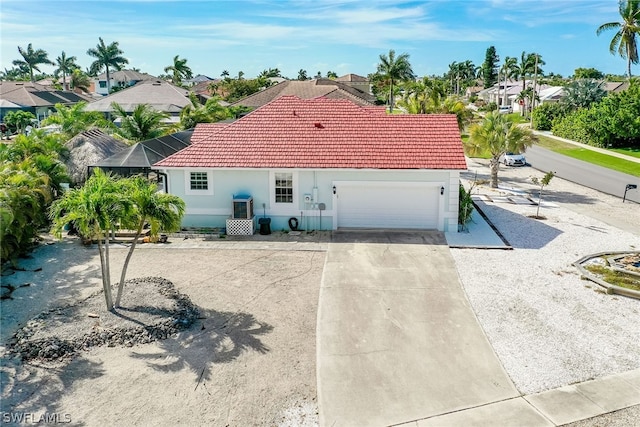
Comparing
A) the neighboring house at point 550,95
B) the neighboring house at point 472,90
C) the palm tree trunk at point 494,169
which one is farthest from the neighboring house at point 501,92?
the palm tree trunk at point 494,169

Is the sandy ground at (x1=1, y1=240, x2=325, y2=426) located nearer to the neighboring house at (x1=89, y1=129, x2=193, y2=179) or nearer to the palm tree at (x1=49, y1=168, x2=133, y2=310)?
the palm tree at (x1=49, y1=168, x2=133, y2=310)

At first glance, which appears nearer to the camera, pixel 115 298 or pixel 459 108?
pixel 115 298

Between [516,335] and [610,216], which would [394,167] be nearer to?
[516,335]

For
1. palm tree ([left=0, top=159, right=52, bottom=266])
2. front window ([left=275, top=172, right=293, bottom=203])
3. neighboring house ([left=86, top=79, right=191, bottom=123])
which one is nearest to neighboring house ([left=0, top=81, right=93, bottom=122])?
neighboring house ([left=86, top=79, right=191, bottom=123])

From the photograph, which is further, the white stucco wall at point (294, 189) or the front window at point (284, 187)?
the front window at point (284, 187)

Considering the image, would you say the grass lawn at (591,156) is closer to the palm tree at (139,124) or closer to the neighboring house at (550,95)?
the palm tree at (139,124)

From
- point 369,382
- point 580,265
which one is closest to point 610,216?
point 580,265
